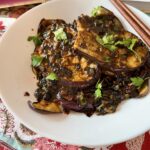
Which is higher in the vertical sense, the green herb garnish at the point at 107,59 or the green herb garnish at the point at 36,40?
the green herb garnish at the point at 36,40

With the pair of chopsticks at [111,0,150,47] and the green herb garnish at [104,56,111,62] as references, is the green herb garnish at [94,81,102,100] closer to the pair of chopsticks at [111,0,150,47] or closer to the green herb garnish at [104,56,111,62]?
the green herb garnish at [104,56,111,62]

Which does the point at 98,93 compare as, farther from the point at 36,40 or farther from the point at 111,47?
the point at 36,40

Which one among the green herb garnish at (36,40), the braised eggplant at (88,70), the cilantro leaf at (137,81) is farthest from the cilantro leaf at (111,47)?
the green herb garnish at (36,40)

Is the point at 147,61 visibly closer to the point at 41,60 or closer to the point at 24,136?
the point at 41,60

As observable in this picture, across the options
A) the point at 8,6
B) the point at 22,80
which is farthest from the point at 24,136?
the point at 8,6

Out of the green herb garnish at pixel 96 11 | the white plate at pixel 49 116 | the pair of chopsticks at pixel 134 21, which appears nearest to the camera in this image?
the white plate at pixel 49 116

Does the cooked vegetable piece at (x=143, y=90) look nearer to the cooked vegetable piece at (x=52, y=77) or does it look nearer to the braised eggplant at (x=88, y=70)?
the braised eggplant at (x=88, y=70)

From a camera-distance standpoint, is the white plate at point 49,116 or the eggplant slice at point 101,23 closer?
the white plate at point 49,116
